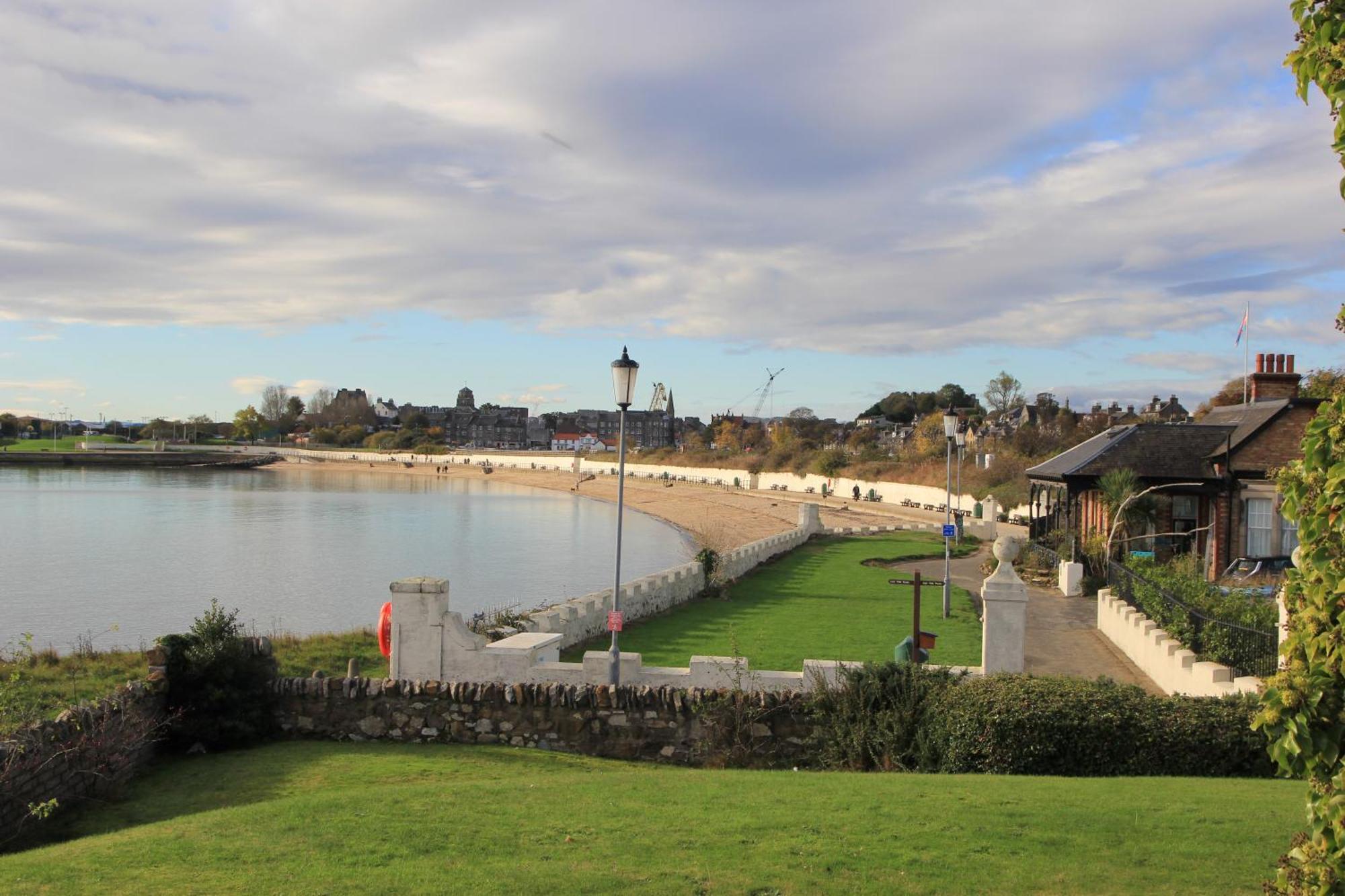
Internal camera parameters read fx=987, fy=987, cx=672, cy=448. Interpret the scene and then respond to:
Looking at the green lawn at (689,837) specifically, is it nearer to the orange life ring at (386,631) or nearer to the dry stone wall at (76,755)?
the dry stone wall at (76,755)

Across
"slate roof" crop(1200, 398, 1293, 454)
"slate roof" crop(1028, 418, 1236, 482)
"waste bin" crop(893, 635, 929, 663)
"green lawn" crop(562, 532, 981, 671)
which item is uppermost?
"slate roof" crop(1200, 398, 1293, 454)

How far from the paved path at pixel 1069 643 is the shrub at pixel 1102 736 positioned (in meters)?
3.36

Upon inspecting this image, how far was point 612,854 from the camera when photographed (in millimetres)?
6668

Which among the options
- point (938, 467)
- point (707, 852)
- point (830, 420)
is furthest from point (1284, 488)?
point (830, 420)

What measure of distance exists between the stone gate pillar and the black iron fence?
257 centimetres

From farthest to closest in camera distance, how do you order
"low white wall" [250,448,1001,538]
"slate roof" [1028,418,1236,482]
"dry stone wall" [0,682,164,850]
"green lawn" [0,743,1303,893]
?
"low white wall" [250,448,1001,538] < "slate roof" [1028,418,1236,482] < "dry stone wall" [0,682,164,850] < "green lawn" [0,743,1303,893]

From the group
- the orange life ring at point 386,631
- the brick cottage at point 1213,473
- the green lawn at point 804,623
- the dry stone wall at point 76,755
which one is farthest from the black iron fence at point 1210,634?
the dry stone wall at point 76,755

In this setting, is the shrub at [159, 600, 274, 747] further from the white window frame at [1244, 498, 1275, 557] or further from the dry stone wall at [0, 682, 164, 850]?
the white window frame at [1244, 498, 1275, 557]

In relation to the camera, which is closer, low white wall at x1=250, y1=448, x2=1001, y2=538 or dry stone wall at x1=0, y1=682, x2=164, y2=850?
dry stone wall at x1=0, y1=682, x2=164, y2=850

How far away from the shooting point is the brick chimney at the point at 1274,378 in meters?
25.7

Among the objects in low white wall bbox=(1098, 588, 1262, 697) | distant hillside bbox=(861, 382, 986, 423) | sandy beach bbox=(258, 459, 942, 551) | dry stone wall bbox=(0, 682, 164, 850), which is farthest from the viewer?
distant hillside bbox=(861, 382, 986, 423)

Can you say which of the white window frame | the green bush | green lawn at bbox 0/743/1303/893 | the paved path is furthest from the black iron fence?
the white window frame

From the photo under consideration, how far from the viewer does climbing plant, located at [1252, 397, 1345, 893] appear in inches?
147

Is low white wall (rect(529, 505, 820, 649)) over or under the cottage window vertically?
under
